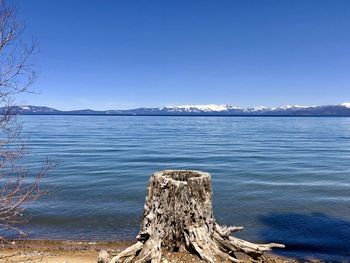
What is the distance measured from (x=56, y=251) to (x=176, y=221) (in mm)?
6584

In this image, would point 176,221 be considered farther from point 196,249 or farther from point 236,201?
point 236,201

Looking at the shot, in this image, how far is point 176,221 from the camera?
25.2 feet

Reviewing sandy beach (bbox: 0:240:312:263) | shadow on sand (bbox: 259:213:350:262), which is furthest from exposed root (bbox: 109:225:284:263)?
shadow on sand (bbox: 259:213:350:262)

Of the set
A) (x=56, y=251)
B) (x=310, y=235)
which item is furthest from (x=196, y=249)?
(x=310, y=235)

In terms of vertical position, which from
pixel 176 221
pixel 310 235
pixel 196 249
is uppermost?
pixel 176 221

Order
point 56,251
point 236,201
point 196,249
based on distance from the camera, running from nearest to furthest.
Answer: point 196,249 < point 56,251 < point 236,201

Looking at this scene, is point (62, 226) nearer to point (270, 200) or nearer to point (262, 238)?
point (262, 238)

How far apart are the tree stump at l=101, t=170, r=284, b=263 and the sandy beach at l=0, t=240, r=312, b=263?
13.5ft

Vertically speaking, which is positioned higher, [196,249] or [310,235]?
[196,249]

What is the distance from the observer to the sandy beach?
11195 millimetres

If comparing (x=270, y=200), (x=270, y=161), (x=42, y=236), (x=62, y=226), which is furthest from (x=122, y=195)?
(x=270, y=161)

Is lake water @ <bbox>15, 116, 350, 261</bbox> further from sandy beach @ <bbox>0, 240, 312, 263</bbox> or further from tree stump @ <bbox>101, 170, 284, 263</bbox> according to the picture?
tree stump @ <bbox>101, 170, 284, 263</bbox>

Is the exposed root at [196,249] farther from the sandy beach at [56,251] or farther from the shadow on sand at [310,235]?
the shadow on sand at [310,235]

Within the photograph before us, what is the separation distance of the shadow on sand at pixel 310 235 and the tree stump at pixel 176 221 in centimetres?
630
